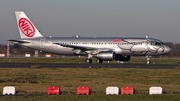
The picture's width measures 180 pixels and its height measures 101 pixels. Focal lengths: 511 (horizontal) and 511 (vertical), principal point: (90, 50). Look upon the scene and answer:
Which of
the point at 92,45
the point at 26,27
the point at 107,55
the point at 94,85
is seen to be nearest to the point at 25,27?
the point at 26,27

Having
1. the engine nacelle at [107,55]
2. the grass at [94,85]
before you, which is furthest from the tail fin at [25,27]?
the grass at [94,85]

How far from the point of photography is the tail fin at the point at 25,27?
2781 inches

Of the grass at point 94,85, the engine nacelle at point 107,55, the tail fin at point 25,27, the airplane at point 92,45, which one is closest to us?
the grass at point 94,85

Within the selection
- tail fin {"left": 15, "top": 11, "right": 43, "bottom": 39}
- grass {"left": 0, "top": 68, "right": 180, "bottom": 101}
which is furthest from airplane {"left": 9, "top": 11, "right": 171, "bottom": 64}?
grass {"left": 0, "top": 68, "right": 180, "bottom": 101}

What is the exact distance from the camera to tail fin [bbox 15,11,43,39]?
70.6 metres

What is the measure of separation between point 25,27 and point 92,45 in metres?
10.3

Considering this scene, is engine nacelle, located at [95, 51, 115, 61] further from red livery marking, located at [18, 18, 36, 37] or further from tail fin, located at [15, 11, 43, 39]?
red livery marking, located at [18, 18, 36, 37]

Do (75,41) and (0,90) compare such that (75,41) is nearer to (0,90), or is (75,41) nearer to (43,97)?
(0,90)

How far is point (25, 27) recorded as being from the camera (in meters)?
70.9

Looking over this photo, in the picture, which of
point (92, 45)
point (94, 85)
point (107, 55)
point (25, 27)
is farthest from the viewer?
point (25, 27)

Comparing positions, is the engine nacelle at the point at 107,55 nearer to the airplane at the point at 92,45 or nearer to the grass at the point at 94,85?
the airplane at the point at 92,45

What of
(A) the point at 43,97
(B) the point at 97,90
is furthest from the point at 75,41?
(A) the point at 43,97

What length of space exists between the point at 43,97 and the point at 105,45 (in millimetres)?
44657

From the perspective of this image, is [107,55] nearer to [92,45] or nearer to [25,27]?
[92,45]
